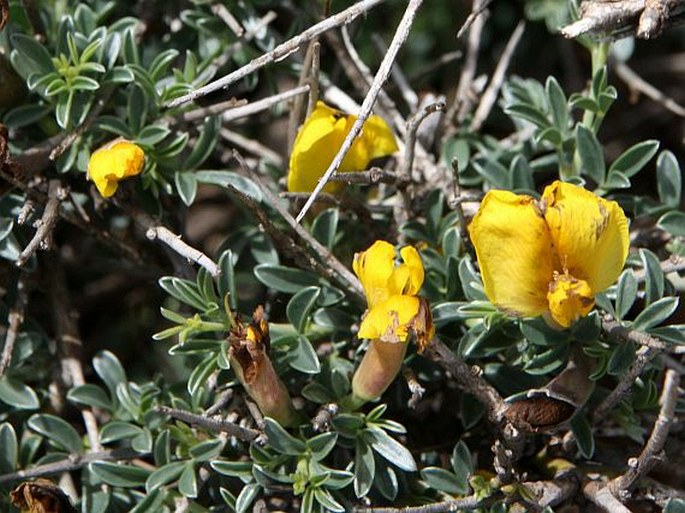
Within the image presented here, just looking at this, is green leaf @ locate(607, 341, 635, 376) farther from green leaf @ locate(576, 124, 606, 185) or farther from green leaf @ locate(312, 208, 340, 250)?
green leaf @ locate(312, 208, 340, 250)

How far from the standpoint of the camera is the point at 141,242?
7.03 ft

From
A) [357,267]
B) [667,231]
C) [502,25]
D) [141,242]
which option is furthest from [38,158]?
[502,25]

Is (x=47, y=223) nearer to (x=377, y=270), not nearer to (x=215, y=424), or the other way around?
(x=215, y=424)

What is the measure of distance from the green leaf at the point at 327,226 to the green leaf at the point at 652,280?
542mm

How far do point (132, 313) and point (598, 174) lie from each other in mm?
1212

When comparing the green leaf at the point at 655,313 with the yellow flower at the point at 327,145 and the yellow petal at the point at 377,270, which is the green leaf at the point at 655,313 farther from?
the yellow flower at the point at 327,145

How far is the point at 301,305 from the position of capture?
1792mm

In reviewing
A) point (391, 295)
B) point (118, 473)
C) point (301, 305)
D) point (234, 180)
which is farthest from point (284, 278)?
point (118, 473)

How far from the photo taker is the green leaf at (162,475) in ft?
5.69

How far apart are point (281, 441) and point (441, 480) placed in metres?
0.27

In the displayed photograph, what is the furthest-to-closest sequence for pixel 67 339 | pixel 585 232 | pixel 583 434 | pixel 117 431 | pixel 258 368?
pixel 67 339, pixel 117 431, pixel 583 434, pixel 258 368, pixel 585 232

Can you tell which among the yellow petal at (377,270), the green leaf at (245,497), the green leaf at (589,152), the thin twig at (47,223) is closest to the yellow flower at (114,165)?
the thin twig at (47,223)

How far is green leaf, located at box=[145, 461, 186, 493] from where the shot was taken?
1.74m

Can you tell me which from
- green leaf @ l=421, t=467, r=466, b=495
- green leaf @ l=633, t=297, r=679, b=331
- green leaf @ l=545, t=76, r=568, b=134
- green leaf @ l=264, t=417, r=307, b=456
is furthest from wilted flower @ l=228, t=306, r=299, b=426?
green leaf @ l=545, t=76, r=568, b=134
